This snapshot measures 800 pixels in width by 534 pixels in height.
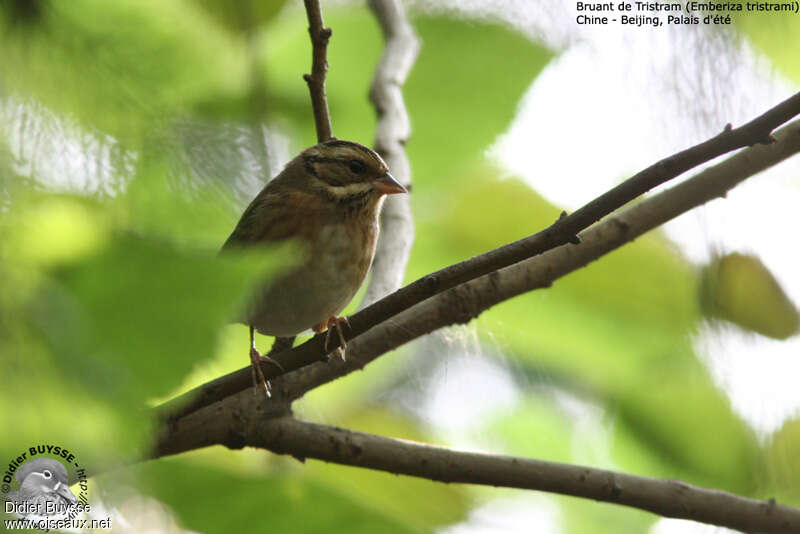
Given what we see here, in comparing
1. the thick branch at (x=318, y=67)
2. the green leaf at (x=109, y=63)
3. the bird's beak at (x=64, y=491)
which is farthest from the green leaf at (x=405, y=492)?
the bird's beak at (x=64, y=491)

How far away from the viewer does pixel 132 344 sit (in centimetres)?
47

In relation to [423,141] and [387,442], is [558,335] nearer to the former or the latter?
[387,442]

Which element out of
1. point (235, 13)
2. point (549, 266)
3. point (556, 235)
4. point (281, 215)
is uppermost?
point (281, 215)

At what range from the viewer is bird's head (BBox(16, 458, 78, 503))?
60 centimetres

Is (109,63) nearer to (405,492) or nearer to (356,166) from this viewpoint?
(405,492)

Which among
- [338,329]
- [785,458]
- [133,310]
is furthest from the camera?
[338,329]

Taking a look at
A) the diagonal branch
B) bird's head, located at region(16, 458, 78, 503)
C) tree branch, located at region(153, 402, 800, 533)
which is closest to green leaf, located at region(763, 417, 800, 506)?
tree branch, located at region(153, 402, 800, 533)

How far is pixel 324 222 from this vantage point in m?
3.60

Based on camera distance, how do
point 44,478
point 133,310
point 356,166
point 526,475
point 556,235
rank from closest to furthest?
1. point 133,310
2. point 44,478
3. point 556,235
4. point 526,475
5. point 356,166

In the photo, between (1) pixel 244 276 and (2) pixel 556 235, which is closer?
(1) pixel 244 276

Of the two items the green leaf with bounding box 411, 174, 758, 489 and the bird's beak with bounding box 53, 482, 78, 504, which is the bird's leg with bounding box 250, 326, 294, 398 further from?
the bird's beak with bounding box 53, 482, 78, 504

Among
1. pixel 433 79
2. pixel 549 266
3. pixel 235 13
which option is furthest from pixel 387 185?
pixel 235 13

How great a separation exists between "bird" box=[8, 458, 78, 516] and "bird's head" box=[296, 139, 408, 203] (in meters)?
2.77

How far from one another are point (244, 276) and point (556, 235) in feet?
4.03
